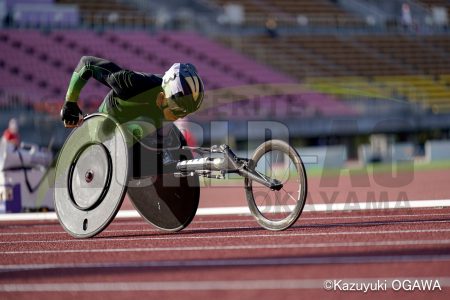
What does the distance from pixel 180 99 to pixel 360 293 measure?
12.6 ft

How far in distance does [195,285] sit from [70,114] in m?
3.54

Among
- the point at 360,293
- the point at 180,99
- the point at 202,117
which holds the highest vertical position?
the point at 202,117

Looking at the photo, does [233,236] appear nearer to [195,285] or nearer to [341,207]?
[195,285]

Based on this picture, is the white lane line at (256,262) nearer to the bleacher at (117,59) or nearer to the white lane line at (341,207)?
the white lane line at (341,207)

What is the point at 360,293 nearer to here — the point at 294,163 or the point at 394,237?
the point at 394,237

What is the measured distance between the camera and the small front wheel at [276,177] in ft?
24.2

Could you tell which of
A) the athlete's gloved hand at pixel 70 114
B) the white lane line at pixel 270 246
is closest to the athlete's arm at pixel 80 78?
the athlete's gloved hand at pixel 70 114

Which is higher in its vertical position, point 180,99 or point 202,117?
point 202,117

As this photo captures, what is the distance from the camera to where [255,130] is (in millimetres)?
32500

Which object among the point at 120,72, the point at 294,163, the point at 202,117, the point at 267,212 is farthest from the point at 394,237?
the point at 202,117

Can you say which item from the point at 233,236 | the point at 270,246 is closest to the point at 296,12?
the point at 233,236

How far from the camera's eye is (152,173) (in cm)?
806

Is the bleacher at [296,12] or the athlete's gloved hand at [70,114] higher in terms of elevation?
the bleacher at [296,12]

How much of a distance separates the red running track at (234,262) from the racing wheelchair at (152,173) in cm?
22
